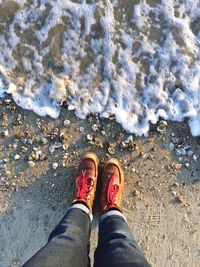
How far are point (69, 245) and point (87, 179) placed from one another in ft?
2.34

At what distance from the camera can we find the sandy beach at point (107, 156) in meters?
2.93

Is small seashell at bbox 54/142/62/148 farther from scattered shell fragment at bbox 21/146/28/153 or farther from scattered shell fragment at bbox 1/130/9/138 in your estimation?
scattered shell fragment at bbox 1/130/9/138

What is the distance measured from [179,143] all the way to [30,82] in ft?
3.75

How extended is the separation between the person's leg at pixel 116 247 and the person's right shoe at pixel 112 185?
136 mm

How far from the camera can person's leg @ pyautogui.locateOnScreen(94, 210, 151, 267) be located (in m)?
2.14

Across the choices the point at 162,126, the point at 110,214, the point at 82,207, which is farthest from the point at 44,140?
the point at 162,126

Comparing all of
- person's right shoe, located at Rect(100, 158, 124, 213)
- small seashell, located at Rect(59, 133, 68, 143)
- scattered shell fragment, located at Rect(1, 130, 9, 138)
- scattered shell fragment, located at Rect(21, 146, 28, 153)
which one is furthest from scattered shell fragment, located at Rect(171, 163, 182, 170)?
scattered shell fragment, located at Rect(1, 130, 9, 138)

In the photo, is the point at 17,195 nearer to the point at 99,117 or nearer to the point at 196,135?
the point at 99,117

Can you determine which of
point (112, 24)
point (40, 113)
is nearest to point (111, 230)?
point (40, 113)

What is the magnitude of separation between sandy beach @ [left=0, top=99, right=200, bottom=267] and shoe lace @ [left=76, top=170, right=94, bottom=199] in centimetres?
12

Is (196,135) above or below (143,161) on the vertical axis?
above

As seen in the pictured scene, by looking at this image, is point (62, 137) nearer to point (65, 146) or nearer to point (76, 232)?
point (65, 146)

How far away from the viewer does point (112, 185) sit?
114 inches

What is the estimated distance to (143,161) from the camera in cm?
295
